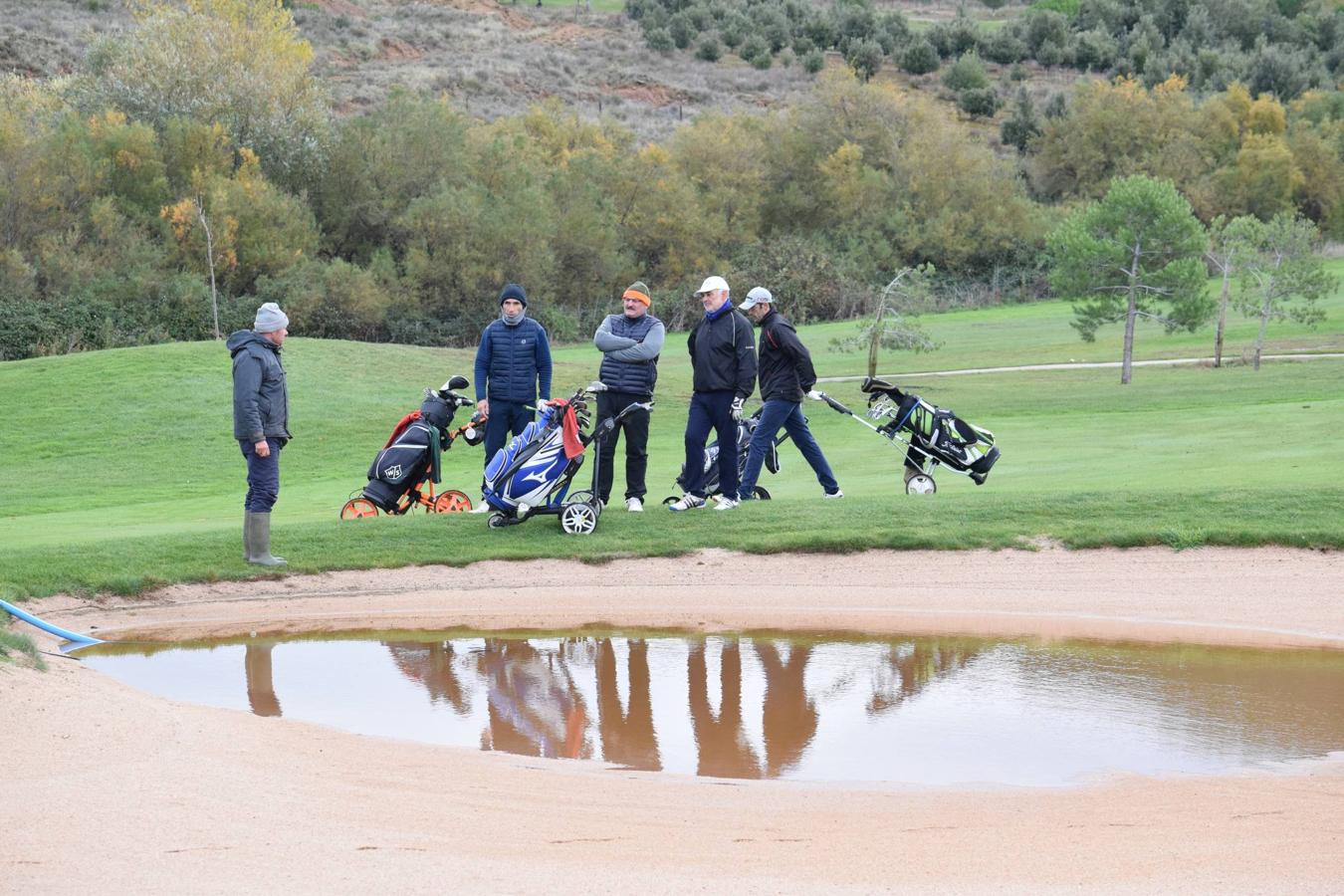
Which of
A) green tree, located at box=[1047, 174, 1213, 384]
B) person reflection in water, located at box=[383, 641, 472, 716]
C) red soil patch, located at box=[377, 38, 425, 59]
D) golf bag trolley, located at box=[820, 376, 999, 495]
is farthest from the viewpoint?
red soil patch, located at box=[377, 38, 425, 59]

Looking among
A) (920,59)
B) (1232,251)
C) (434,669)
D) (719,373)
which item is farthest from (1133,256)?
(920,59)

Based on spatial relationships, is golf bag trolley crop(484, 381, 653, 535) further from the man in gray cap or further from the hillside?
the hillside

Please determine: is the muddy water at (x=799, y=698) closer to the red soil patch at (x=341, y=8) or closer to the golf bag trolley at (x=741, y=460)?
the golf bag trolley at (x=741, y=460)

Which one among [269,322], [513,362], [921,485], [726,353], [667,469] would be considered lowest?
[667,469]

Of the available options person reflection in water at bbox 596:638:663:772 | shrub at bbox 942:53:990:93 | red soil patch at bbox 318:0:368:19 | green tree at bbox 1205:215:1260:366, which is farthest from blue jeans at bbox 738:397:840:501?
red soil patch at bbox 318:0:368:19

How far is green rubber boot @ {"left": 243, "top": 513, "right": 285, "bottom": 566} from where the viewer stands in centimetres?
1300

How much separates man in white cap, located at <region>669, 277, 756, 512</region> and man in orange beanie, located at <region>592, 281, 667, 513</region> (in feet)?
1.43

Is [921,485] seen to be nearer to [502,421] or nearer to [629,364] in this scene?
[629,364]

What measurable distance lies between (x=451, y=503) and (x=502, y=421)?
1681mm

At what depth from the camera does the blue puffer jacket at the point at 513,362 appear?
15.3 meters

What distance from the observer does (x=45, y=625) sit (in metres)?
10.9

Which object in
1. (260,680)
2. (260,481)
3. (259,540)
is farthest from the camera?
(259,540)

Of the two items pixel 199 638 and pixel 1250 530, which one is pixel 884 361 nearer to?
pixel 1250 530

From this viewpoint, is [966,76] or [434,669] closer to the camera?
[434,669]
